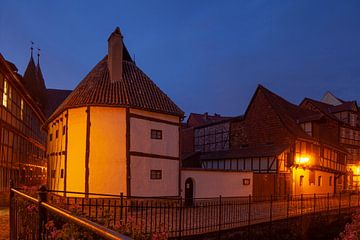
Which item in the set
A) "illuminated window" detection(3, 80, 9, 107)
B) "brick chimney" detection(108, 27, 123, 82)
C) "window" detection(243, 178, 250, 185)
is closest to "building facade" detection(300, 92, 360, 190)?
"window" detection(243, 178, 250, 185)

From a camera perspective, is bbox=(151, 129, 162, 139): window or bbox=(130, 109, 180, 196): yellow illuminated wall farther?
bbox=(151, 129, 162, 139): window

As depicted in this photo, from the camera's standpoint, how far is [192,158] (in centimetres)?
3562

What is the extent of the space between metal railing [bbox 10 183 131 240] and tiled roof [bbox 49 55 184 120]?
1249 cm

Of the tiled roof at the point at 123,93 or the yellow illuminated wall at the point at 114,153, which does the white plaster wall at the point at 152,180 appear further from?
the tiled roof at the point at 123,93

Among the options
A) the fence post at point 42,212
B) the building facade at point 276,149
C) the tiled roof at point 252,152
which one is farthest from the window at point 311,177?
the fence post at point 42,212

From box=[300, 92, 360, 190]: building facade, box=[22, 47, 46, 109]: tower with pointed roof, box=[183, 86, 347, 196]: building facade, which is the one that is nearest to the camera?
box=[183, 86, 347, 196]: building facade

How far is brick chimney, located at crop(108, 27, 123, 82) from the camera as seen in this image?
20.6m

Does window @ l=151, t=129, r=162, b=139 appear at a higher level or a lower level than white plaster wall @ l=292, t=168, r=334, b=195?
higher

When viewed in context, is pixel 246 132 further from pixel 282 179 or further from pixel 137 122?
pixel 137 122

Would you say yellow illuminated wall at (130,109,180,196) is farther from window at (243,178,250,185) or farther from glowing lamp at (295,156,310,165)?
glowing lamp at (295,156,310,165)

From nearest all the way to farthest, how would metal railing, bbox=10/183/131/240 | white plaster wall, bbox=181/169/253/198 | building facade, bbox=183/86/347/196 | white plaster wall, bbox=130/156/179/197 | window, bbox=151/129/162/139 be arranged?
metal railing, bbox=10/183/131/240, white plaster wall, bbox=130/156/179/197, window, bbox=151/129/162/139, white plaster wall, bbox=181/169/253/198, building facade, bbox=183/86/347/196

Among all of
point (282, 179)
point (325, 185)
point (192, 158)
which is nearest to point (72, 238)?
point (282, 179)

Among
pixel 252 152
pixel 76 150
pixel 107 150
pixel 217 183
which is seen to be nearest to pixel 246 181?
pixel 217 183

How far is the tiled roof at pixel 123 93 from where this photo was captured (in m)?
18.8
